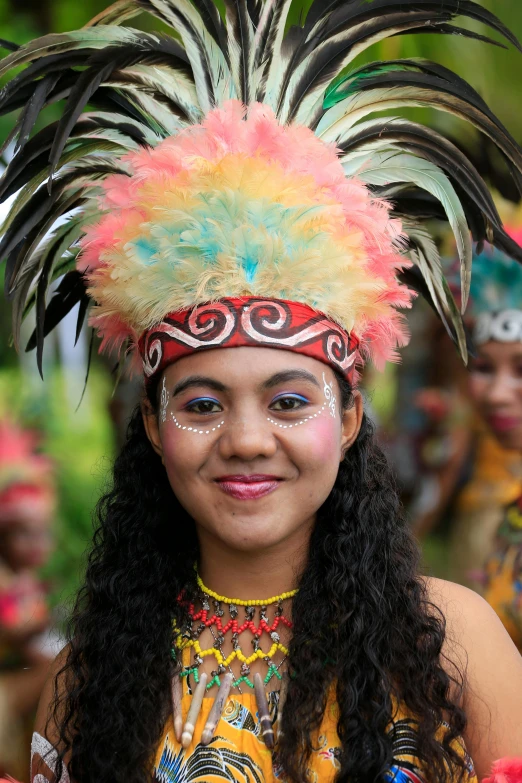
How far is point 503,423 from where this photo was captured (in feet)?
13.7

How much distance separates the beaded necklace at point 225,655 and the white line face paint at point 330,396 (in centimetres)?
48

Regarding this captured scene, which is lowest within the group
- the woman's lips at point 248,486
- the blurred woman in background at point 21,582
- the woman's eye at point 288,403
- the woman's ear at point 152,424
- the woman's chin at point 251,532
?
the blurred woman in background at point 21,582

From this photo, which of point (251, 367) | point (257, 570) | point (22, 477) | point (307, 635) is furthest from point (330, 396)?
point (22, 477)

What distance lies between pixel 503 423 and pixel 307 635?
2312mm

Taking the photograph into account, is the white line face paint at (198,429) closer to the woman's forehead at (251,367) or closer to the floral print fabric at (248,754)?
the woman's forehead at (251,367)

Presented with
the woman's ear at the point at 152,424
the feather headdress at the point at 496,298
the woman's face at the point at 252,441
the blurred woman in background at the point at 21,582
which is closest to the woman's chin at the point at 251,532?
the woman's face at the point at 252,441

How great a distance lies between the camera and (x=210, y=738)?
6.82ft

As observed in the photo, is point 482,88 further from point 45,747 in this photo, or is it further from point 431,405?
point 45,747

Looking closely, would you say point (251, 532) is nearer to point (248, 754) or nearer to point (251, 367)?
point (251, 367)

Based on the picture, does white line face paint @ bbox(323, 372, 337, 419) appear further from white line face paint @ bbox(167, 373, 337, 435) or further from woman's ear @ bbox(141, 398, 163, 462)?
woman's ear @ bbox(141, 398, 163, 462)

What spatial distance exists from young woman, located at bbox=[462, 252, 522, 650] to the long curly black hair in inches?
69.2

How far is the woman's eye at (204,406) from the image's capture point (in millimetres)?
Result: 2090

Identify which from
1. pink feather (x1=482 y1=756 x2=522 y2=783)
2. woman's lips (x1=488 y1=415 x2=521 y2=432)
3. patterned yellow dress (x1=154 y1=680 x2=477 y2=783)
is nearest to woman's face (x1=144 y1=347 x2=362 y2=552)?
patterned yellow dress (x1=154 y1=680 x2=477 y2=783)

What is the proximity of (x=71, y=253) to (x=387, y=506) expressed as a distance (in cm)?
117
